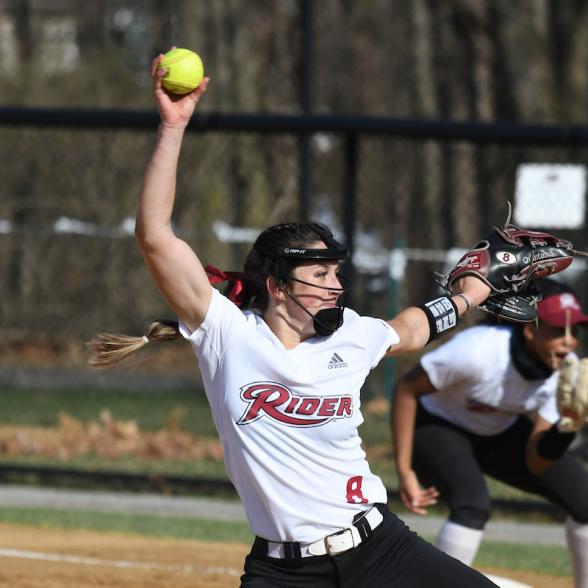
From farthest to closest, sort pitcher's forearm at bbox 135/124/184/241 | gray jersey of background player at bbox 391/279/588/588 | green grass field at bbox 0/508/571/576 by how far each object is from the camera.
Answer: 1. green grass field at bbox 0/508/571/576
2. gray jersey of background player at bbox 391/279/588/588
3. pitcher's forearm at bbox 135/124/184/241

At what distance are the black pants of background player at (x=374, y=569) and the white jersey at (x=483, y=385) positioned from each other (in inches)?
67.2

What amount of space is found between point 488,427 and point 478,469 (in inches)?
10.8

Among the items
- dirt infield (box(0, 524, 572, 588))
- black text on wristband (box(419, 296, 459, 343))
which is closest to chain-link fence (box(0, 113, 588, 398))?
dirt infield (box(0, 524, 572, 588))

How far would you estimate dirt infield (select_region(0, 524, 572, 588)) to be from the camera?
6.14 meters

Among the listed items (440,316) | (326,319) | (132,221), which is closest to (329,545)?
(326,319)

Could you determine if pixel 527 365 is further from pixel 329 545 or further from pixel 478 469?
pixel 329 545

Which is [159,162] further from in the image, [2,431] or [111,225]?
[111,225]

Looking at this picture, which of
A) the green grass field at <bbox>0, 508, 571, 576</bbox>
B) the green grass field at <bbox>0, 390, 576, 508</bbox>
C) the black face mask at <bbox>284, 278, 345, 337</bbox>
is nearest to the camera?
the black face mask at <bbox>284, 278, 345, 337</bbox>

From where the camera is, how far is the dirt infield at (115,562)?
6137mm

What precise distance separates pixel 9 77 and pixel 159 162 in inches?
532

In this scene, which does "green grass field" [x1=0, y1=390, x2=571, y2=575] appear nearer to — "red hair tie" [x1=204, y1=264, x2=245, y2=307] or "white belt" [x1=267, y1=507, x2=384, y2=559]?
"white belt" [x1=267, y1=507, x2=384, y2=559]

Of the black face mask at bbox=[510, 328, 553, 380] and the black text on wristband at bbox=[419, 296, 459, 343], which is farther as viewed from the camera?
the black face mask at bbox=[510, 328, 553, 380]

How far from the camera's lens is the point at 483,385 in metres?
5.71

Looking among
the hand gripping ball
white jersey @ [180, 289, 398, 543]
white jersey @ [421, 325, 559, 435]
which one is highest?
the hand gripping ball
